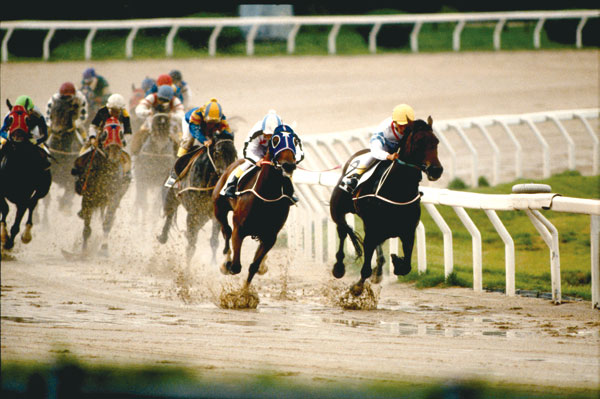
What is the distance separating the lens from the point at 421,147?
754 cm

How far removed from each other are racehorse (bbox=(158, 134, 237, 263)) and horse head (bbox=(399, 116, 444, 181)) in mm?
2308

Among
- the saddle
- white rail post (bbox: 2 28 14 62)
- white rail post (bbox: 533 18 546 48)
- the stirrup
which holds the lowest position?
the stirrup

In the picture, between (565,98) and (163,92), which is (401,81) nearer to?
(565,98)

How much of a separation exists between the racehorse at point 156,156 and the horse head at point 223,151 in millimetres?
2398

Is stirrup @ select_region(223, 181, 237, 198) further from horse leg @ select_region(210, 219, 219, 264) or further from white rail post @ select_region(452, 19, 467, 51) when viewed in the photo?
white rail post @ select_region(452, 19, 467, 51)

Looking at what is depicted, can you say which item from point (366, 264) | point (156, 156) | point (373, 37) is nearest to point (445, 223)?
point (366, 264)

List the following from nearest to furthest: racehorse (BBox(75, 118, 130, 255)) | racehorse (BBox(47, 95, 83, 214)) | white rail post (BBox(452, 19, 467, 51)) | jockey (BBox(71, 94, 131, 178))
Result: 1. jockey (BBox(71, 94, 131, 178))
2. racehorse (BBox(75, 118, 130, 255))
3. racehorse (BBox(47, 95, 83, 214))
4. white rail post (BBox(452, 19, 467, 51))

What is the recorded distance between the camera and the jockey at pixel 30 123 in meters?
9.92

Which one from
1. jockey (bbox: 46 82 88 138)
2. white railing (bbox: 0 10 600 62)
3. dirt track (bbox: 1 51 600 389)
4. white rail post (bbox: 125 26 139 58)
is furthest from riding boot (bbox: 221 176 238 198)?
white rail post (bbox: 125 26 139 58)

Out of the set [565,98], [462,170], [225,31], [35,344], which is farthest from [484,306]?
[225,31]

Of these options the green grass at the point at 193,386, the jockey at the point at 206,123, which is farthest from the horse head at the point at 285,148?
the green grass at the point at 193,386

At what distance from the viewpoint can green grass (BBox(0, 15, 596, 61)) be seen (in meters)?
21.5

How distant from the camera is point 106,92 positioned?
15688 mm

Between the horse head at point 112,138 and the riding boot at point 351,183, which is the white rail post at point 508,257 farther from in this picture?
the horse head at point 112,138
